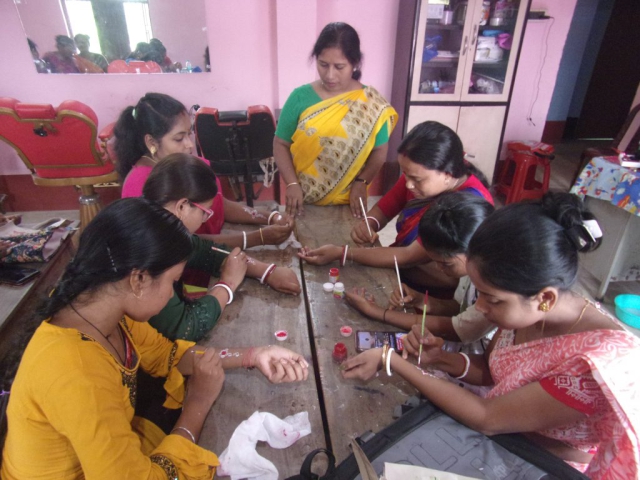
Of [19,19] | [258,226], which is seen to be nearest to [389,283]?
[258,226]

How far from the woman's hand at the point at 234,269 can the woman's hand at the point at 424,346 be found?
0.61 m

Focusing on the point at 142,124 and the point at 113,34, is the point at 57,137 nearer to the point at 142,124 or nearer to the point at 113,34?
the point at 113,34

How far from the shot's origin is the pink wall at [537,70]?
414cm

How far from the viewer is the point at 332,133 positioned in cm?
212

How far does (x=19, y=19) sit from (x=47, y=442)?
3.70 m

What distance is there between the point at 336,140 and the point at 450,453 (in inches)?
64.2

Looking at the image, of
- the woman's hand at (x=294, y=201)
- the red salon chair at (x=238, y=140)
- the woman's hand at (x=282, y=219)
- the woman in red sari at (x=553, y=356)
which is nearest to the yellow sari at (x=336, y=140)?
the woman's hand at (x=294, y=201)

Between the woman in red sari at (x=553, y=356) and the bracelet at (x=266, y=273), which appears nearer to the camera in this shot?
the woman in red sari at (x=553, y=356)

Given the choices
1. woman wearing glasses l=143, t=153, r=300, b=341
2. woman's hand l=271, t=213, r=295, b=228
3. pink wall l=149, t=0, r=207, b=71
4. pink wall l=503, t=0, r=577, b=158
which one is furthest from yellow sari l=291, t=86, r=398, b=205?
pink wall l=503, t=0, r=577, b=158

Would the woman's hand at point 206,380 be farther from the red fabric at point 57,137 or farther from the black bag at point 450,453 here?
the red fabric at point 57,137

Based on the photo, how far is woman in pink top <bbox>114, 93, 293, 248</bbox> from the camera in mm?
1646

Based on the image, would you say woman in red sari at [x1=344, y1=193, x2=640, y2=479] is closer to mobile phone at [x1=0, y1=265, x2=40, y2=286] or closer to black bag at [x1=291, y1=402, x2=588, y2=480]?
black bag at [x1=291, y1=402, x2=588, y2=480]

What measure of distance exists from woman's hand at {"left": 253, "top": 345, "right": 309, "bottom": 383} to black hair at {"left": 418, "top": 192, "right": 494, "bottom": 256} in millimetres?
569

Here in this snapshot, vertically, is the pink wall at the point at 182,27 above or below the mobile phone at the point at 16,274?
above
